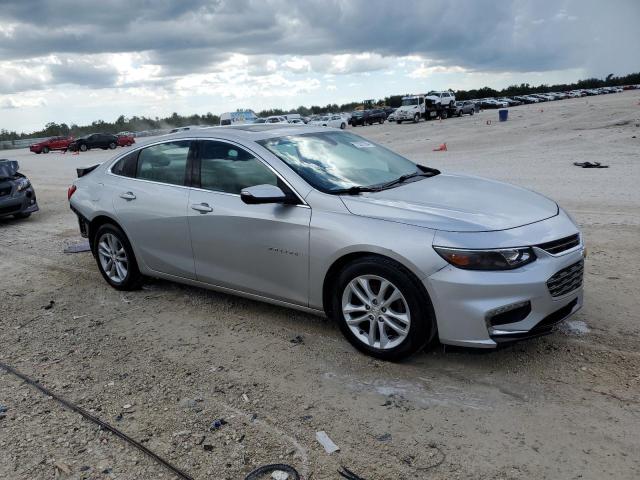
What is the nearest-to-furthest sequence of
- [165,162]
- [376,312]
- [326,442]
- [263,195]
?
[326,442], [376,312], [263,195], [165,162]

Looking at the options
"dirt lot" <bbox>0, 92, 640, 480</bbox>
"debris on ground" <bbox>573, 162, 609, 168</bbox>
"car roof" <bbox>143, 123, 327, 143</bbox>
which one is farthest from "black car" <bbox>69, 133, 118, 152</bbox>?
"car roof" <bbox>143, 123, 327, 143</bbox>

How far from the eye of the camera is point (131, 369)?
421 centimetres

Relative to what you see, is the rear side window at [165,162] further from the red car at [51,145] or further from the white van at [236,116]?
the red car at [51,145]

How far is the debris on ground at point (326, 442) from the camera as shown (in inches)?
122

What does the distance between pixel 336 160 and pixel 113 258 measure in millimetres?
2703

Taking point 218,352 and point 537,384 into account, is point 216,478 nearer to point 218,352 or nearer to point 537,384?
point 218,352

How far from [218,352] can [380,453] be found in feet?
5.85

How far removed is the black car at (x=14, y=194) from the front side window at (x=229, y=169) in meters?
7.03

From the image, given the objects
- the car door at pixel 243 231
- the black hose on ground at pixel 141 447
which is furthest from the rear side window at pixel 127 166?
the black hose on ground at pixel 141 447

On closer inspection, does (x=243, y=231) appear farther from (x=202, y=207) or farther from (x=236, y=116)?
(x=236, y=116)

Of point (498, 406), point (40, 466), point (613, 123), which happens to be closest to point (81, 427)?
point (40, 466)

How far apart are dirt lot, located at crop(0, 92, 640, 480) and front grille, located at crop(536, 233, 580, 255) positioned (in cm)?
76

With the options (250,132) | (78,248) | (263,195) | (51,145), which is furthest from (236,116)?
(263,195)

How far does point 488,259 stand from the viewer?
11.7ft
